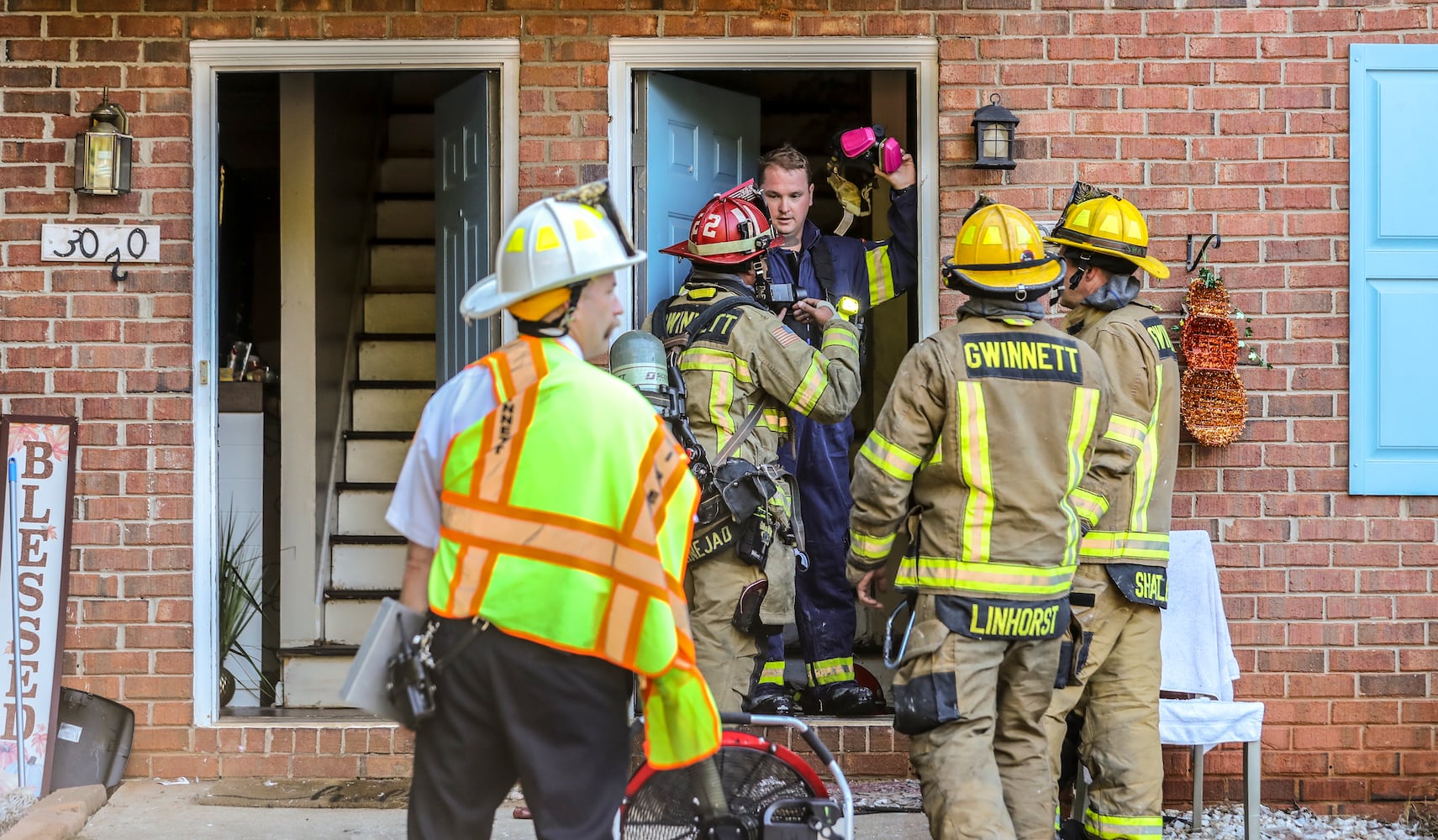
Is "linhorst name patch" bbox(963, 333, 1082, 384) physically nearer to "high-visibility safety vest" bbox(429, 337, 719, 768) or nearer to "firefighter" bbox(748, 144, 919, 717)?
"high-visibility safety vest" bbox(429, 337, 719, 768)

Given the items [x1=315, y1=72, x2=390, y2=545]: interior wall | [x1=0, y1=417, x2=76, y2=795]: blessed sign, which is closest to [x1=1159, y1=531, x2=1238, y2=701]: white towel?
[x1=0, y1=417, x2=76, y2=795]: blessed sign

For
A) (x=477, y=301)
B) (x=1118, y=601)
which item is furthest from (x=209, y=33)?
(x=1118, y=601)

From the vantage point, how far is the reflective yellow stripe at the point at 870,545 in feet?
13.0

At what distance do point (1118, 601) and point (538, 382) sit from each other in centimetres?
248

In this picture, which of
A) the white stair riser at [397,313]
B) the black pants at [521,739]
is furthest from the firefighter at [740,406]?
the white stair riser at [397,313]

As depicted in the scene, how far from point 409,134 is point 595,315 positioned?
6.14 m

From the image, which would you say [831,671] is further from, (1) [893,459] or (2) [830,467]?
(1) [893,459]

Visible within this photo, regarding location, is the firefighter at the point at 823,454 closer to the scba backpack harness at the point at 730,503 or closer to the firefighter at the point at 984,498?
the scba backpack harness at the point at 730,503

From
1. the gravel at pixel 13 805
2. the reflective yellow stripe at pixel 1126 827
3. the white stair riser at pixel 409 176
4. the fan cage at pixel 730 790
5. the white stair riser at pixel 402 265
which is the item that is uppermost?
the white stair riser at pixel 409 176

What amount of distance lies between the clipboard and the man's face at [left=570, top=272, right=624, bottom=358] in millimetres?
649

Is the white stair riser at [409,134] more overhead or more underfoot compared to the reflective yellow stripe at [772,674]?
more overhead

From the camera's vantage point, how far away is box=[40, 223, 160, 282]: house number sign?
5.27m

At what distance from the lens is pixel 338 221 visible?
25.2 feet

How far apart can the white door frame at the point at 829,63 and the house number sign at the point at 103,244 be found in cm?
181
